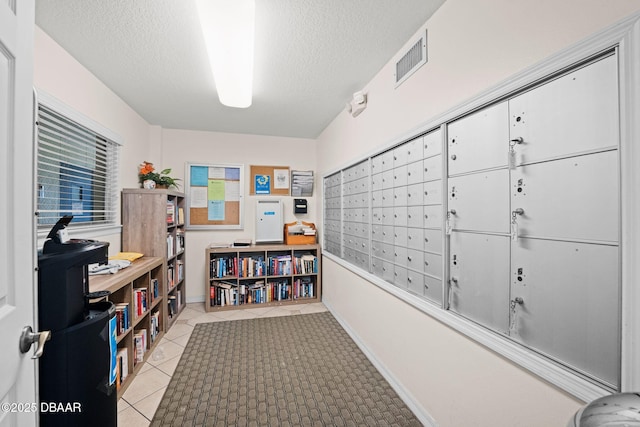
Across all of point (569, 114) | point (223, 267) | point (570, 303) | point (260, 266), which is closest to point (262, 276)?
point (260, 266)

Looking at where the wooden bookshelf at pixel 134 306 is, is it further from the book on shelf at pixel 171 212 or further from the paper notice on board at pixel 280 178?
the paper notice on board at pixel 280 178

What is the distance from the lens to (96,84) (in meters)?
2.30

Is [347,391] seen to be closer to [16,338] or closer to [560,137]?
[16,338]

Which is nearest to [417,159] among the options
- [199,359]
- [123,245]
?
[199,359]

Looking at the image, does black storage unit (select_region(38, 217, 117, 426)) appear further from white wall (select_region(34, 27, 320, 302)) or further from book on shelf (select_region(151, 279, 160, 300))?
book on shelf (select_region(151, 279, 160, 300))

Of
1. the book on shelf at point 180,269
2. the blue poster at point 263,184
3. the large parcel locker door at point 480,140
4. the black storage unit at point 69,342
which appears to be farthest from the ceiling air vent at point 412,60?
the book on shelf at point 180,269

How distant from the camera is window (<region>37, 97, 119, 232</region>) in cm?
176

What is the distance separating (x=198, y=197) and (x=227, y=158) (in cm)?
71

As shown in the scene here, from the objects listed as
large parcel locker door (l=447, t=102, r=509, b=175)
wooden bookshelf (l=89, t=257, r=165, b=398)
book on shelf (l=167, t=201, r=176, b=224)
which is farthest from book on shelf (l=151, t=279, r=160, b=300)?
large parcel locker door (l=447, t=102, r=509, b=175)

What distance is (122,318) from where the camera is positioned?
194cm

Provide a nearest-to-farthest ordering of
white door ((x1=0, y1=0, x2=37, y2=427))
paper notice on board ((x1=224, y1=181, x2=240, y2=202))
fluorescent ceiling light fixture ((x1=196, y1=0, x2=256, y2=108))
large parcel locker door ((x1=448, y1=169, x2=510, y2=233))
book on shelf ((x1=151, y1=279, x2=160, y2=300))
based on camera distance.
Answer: white door ((x1=0, y1=0, x2=37, y2=427)) → large parcel locker door ((x1=448, y1=169, x2=510, y2=233)) → fluorescent ceiling light fixture ((x1=196, y1=0, x2=256, y2=108)) → book on shelf ((x1=151, y1=279, x2=160, y2=300)) → paper notice on board ((x1=224, y1=181, x2=240, y2=202))

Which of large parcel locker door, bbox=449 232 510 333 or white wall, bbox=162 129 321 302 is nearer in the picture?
large parcel locker door, bbox=449 232 510 333

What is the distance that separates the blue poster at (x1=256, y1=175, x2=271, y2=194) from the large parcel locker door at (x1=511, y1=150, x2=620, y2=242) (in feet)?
11.1

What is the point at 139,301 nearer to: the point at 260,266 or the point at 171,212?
the point at 171,212
